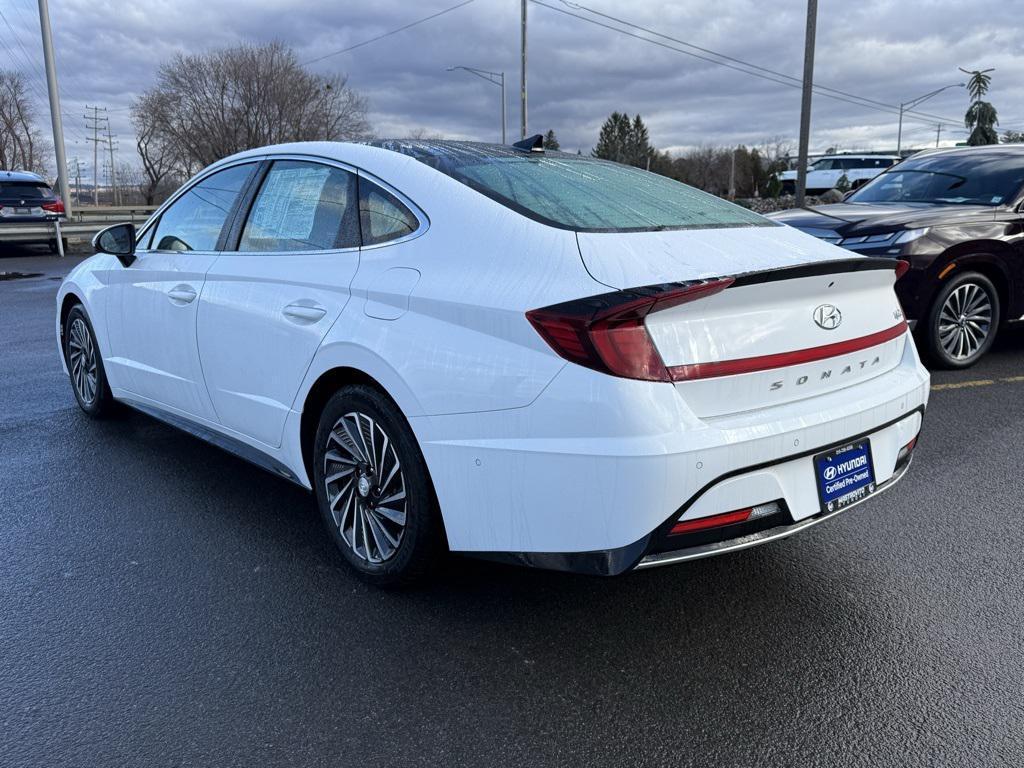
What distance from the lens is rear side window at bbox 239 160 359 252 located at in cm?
335

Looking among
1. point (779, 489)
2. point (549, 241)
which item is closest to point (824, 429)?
point (779, 489)

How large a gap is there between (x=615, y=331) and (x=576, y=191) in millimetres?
1009

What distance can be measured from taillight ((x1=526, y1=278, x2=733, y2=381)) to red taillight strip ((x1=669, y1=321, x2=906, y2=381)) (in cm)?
8

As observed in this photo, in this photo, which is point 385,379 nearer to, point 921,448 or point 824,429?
point 824,429

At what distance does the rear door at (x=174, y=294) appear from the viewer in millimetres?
4055

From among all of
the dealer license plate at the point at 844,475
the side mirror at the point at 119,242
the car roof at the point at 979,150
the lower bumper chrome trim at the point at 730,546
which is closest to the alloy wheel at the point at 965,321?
the car roof at the point at 979,150

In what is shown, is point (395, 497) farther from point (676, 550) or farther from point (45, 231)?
point (45, 231)

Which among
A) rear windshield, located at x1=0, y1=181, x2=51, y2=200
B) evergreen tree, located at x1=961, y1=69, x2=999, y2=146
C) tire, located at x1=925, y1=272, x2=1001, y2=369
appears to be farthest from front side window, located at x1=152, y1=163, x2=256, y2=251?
evergreen tree, located at x1=961, y1=69, x2=999, y2=146

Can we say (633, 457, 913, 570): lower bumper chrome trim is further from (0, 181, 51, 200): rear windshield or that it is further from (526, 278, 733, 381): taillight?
(0, 181, 51, 200): rear windshield

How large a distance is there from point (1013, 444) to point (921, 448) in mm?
567

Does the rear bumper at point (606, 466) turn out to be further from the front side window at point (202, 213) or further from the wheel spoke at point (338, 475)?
the front side window at point (202, 213)

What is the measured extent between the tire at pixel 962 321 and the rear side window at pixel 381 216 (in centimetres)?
495

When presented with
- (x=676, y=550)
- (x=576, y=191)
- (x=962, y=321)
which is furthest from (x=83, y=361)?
(x=962, y=321)

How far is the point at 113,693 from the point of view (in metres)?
2.57
